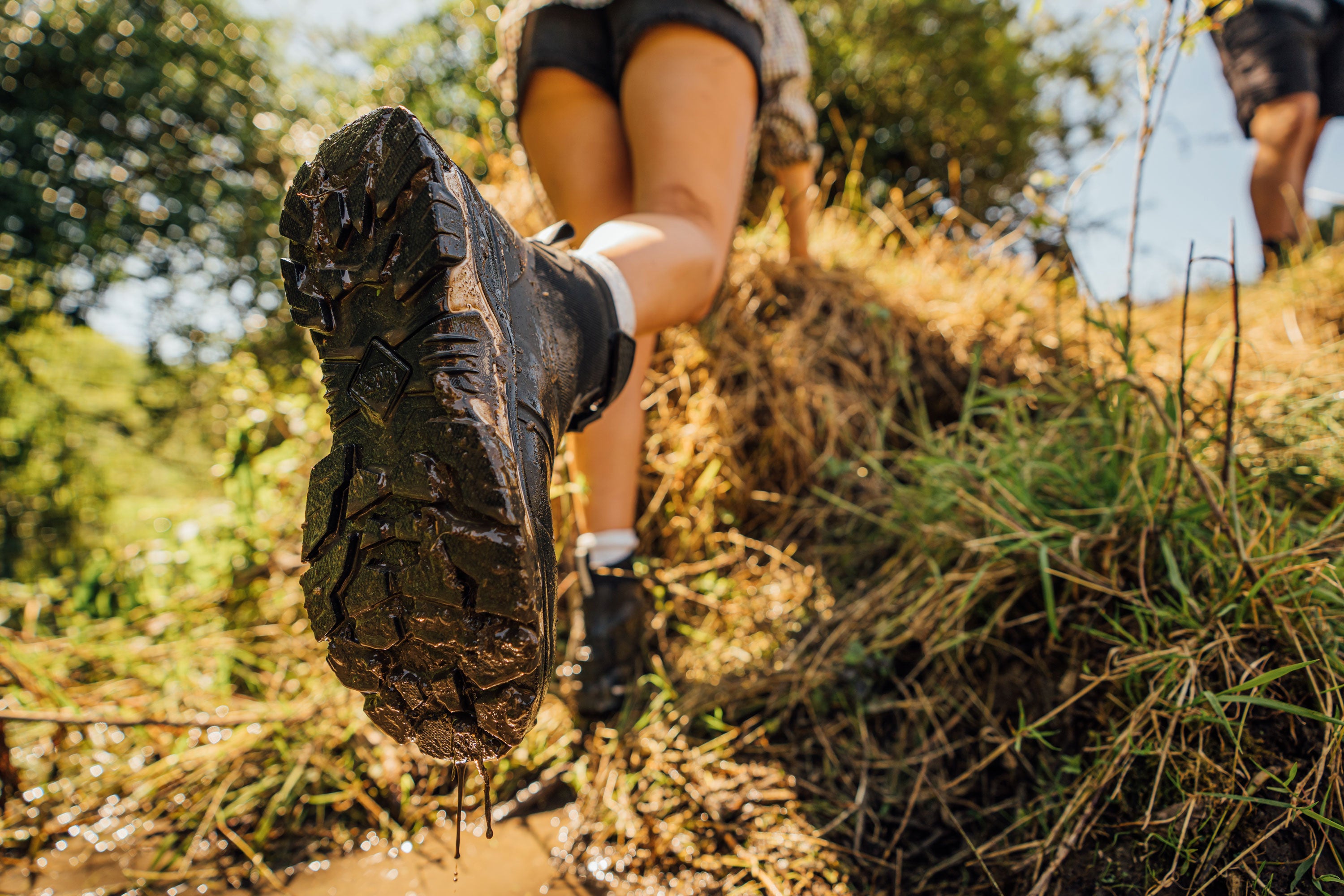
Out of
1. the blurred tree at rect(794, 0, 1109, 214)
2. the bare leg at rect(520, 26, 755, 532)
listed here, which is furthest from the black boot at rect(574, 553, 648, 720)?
the blurred tree at rect(794, 0, 1109, 214)

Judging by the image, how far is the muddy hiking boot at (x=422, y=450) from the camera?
2.05 ft

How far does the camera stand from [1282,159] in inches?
98.2

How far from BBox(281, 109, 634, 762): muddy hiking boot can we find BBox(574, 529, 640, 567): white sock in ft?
2.16

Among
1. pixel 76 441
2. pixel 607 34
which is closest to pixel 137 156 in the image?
pixel 76 441

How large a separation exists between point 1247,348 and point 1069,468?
1227 mm

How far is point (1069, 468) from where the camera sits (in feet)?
3.85

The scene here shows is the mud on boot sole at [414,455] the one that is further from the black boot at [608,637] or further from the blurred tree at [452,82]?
the blurred tree at [452,82]

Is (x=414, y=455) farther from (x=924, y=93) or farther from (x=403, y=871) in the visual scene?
(x=924, y=93)

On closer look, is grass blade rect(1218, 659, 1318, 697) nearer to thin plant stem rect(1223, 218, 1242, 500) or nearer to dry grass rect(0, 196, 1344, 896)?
dry grass rect(0, 196, 1344, 896)

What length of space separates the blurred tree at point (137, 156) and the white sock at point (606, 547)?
364cm

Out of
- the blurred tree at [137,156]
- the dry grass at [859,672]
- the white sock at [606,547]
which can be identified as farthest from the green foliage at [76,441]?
the white sock at [606,547]

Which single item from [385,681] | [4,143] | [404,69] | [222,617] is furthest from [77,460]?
[385,681]

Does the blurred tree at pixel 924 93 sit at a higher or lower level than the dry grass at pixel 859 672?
higher

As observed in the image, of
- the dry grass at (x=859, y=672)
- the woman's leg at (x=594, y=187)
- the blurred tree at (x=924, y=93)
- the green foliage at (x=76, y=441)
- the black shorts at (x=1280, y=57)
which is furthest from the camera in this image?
the green foliage at (x=76, y=441)
